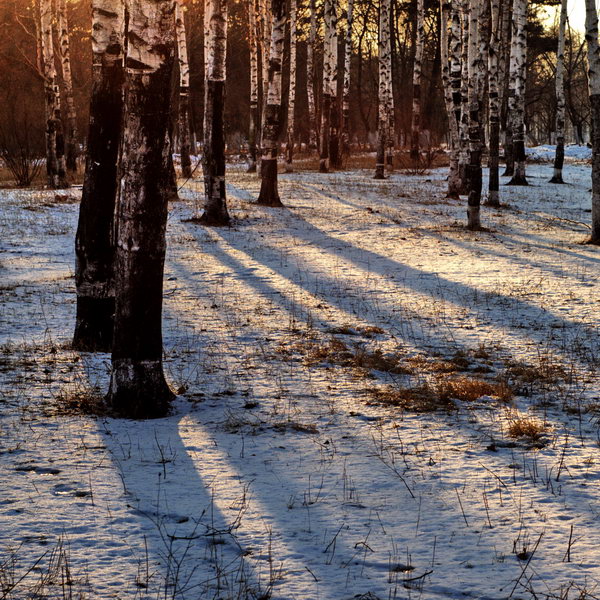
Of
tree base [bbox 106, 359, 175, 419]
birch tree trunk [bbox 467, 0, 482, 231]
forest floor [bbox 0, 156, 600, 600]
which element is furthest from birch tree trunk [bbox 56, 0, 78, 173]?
tree base [bbox 106, 359, 175, 419]

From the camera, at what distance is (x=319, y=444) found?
4.83 metres

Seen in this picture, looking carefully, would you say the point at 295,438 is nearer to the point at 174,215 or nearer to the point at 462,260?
the point at 462,260

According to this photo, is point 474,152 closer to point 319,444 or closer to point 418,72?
point 319,444

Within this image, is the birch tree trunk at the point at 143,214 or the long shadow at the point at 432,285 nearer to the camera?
the birch tree trunk at the point at 143,214

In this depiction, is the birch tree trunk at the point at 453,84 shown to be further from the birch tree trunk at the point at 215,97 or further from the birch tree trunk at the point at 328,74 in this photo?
the birch tree trunk at the point at 215,97

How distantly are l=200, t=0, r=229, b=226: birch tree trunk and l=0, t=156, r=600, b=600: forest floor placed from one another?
4386 mm

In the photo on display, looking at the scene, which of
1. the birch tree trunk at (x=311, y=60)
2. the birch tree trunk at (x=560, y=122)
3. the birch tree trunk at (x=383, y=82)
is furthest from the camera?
the birch tree trunk at (x=311, y=60)

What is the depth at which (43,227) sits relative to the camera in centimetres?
1481

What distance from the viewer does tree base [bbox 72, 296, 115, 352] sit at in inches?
276

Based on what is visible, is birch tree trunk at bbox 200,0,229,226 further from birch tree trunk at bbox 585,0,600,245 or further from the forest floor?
birch tree trunk at bbox 585,0,600,245

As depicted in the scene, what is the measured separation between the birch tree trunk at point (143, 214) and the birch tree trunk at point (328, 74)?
2061 cm

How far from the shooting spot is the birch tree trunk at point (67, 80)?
23.0 meters

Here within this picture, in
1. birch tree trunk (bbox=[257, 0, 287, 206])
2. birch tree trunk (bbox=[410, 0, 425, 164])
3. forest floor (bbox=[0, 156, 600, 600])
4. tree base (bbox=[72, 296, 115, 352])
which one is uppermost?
birch tree trunk (bbox=[410, 0, 425, 164])

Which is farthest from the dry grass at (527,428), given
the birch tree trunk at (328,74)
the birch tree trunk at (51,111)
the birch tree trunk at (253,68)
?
the birch tree trunk at (253,68)
